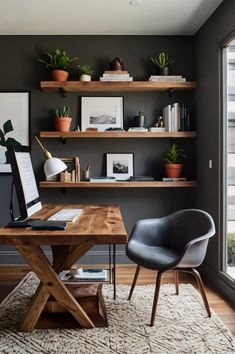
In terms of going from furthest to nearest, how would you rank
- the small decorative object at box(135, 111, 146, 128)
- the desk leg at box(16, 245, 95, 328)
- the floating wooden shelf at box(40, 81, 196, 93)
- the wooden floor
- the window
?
1. the small decorative object at box(135, 111, 146, 128)
2. the floating wooden shelf at box(40, 81, 196, 93)
3. the window
4. the wooden floor
5. the desk leg at box(16, 245, 95, 328)

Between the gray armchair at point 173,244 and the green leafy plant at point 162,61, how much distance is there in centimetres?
171

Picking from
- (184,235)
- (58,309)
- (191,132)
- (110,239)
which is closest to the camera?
(110,239)

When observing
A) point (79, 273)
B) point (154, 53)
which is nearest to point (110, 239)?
point (79, 273)

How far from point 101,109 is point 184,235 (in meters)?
1.78

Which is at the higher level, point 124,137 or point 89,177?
point 124,137

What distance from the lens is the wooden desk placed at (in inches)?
77.4

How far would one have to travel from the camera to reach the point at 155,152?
13.5 ft

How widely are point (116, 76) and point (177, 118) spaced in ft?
2.49

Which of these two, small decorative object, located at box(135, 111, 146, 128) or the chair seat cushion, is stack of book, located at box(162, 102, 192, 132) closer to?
small decorative object, located at box(135, 111, 146, 128)

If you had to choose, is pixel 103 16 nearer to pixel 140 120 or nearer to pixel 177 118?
pixel 140 120

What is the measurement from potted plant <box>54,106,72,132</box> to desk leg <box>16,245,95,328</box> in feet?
6.52

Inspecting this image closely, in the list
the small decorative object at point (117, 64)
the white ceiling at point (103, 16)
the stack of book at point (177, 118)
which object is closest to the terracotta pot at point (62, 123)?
the small decorative object at point (117, 64)

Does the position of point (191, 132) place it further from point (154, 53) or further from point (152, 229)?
point (152, 229)

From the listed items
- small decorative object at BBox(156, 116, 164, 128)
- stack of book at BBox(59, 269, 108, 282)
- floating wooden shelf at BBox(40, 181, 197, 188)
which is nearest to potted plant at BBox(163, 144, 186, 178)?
floating wooden shelf at BBox(40, 181, 197, 188)
